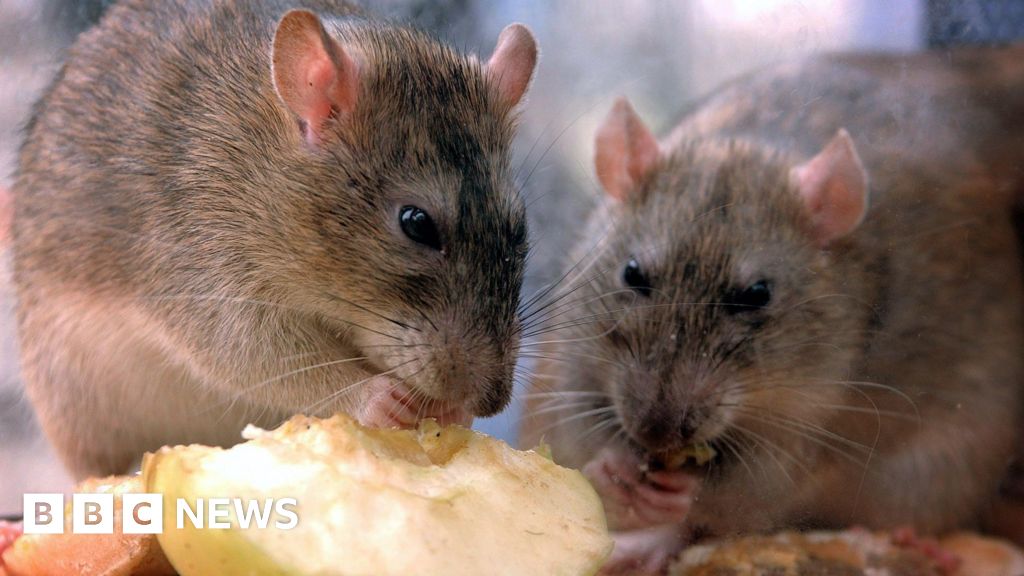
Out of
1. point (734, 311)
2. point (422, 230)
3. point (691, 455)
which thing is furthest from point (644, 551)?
point (422, 230)

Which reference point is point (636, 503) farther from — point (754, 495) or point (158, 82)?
point (158, 82)

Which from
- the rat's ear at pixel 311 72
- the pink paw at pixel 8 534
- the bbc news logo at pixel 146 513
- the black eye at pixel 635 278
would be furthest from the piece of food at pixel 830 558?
the pink paw at pixel 8 534

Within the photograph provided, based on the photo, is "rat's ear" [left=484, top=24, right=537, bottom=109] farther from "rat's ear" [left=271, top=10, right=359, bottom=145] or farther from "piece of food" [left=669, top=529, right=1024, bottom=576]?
"piece of food" [left=669, top=529, right=1024, bottom=576]

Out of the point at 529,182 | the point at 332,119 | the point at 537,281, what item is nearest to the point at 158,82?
the point at 332,119

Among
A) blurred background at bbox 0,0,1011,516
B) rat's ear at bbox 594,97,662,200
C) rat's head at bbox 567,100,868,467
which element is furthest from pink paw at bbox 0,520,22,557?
rat's ear at bbox 594,97,662,200

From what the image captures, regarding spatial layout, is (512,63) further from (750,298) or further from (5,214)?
(5,214)

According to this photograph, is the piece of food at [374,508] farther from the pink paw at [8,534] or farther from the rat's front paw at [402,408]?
the pink paw at [8,534]
